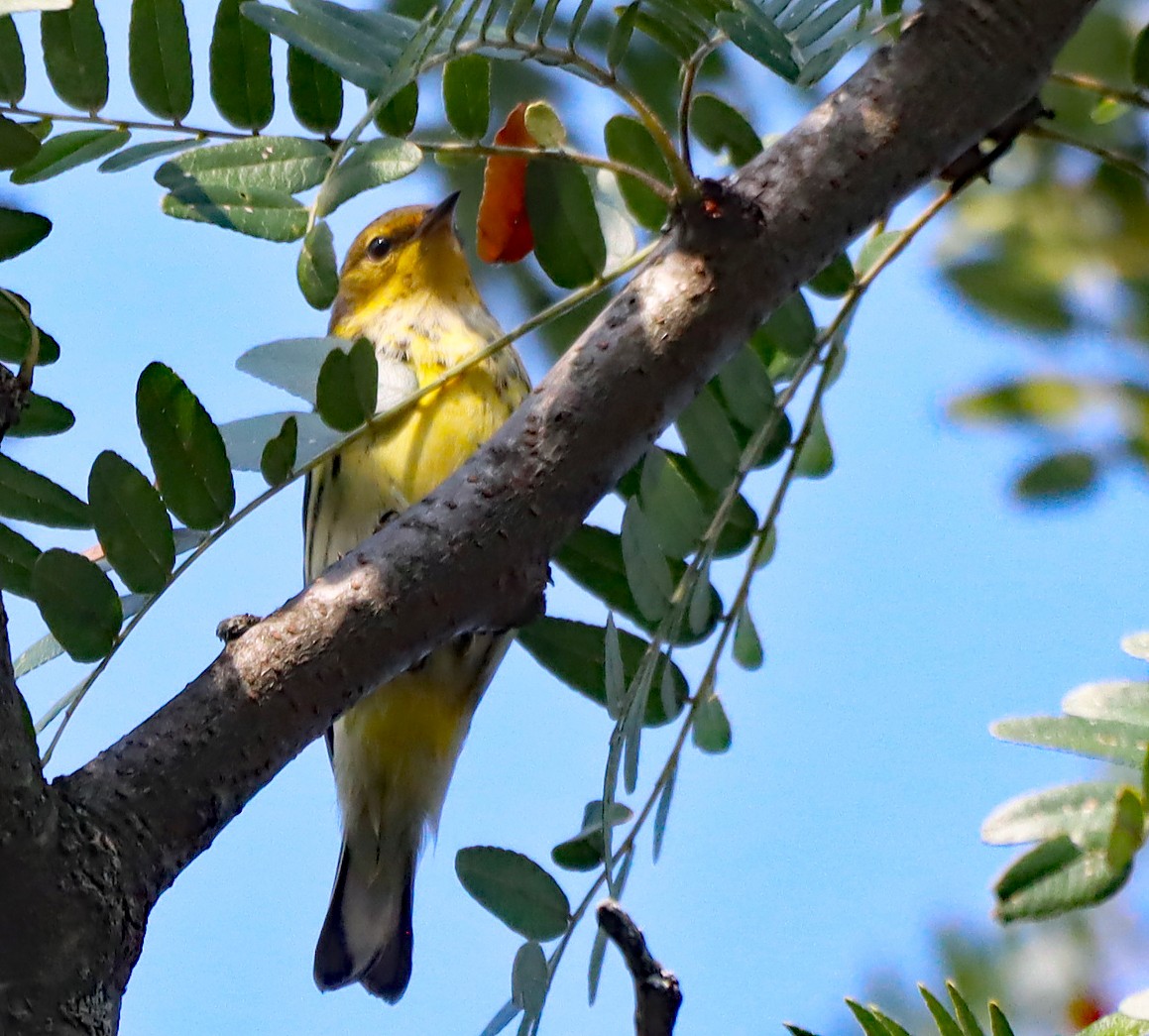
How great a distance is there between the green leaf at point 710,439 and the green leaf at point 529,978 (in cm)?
67

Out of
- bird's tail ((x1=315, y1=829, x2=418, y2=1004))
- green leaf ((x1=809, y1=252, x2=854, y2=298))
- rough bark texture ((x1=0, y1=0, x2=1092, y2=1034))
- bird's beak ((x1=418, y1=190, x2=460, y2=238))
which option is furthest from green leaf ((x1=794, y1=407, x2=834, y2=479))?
bird's beak ((x1=418, y1=190, x2=460, y2=238))

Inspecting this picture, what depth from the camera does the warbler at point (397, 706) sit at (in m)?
2.94

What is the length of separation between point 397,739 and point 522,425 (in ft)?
5.56

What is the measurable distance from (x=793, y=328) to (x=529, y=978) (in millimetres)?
→ 935

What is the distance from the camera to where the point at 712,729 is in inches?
84.0

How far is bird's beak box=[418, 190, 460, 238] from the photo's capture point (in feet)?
13.1

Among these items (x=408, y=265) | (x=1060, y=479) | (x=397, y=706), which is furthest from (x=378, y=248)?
(x=1060, y=479)

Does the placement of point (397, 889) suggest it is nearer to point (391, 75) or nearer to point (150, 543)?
point (150, 543)

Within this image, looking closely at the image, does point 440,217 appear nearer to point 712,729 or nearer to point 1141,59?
point 712,729

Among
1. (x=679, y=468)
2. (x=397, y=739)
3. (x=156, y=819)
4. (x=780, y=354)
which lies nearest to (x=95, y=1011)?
(x=156, y=819)

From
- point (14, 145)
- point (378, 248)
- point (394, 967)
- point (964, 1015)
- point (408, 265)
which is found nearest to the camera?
point (964, 1015)

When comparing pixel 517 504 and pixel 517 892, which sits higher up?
pixel 517 504

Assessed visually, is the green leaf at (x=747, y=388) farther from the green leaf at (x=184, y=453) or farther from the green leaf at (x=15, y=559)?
the green leaf at (x=15, y=559)

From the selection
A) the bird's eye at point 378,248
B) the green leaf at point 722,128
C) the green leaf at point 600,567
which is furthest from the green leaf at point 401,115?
the bird's eye at point 378,248
